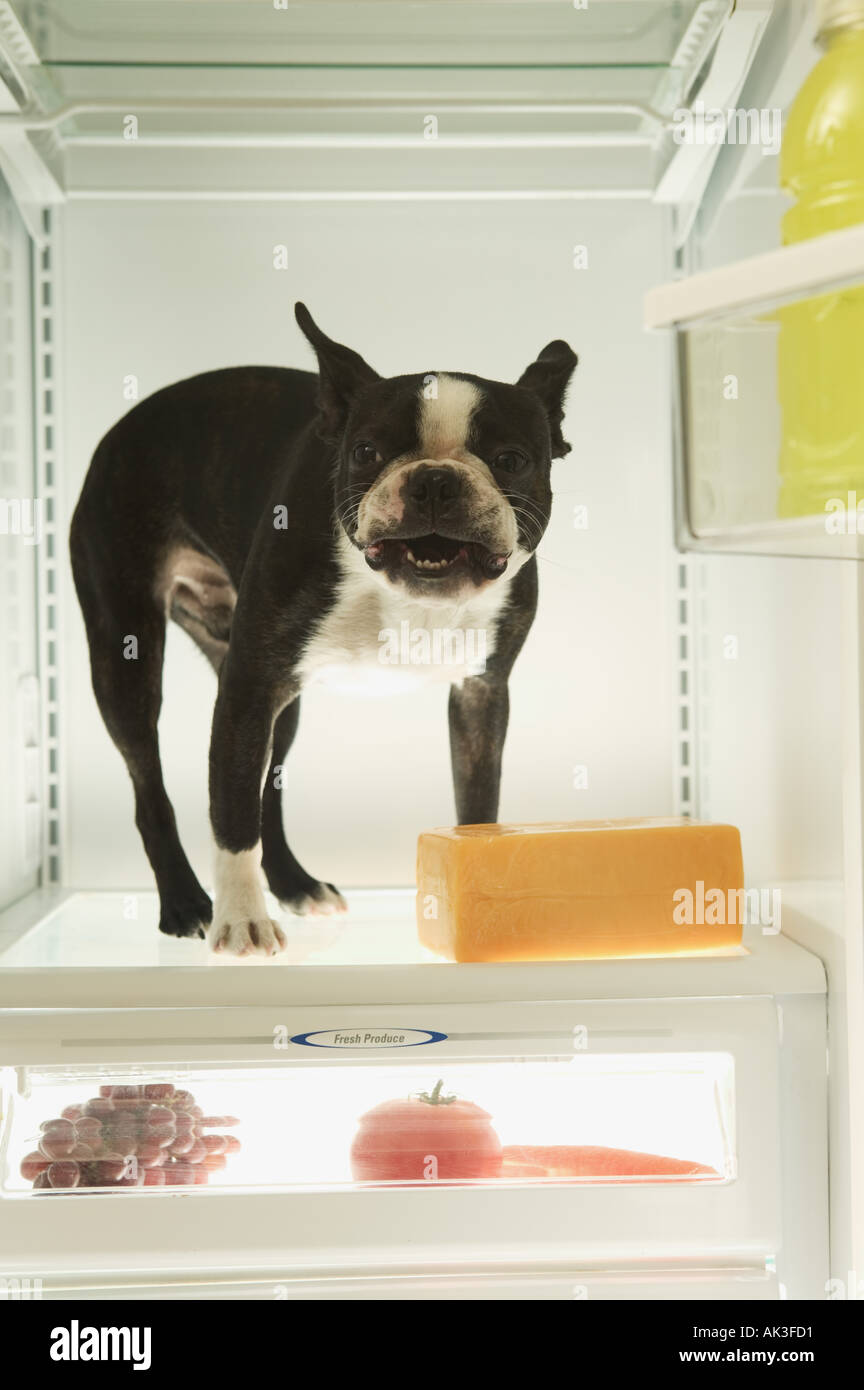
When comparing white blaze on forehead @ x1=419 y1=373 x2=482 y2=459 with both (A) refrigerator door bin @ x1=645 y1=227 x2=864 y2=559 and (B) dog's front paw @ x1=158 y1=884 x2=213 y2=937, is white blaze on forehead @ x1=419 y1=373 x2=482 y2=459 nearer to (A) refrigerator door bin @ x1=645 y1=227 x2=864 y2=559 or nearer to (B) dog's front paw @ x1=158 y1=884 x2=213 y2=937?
(A) refrigerator door bin @ x1=645 y1=227 x2=864 y2=559

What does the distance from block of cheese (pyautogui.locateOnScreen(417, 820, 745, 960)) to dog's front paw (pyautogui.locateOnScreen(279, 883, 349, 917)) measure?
0.20 metres

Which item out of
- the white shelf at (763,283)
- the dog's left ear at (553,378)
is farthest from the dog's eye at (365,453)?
the white shelf at (763,283)

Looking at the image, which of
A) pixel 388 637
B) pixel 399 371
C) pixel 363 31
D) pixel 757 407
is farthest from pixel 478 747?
pixel 363 31

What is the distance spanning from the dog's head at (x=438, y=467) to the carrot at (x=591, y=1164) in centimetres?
41

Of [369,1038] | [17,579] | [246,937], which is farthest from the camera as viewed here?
[17,579]

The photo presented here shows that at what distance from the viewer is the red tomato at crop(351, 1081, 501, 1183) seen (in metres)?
0.86

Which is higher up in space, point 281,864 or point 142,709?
point 142,709

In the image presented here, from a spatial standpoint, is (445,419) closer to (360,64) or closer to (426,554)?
(426,554)

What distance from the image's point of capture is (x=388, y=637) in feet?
3.22

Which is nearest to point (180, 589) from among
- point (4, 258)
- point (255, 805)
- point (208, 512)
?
point (208, 512)

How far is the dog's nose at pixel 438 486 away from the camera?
0.88m

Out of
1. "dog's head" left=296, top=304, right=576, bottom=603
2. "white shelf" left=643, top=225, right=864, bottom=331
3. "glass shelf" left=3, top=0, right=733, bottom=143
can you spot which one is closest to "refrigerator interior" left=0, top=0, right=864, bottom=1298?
"glass shelf" left=3, top=0, right=733, bottom=143

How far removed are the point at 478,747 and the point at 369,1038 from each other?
0.32 metres

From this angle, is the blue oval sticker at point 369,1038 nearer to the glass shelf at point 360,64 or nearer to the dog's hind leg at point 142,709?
the dog's hind leg at point 142,709
